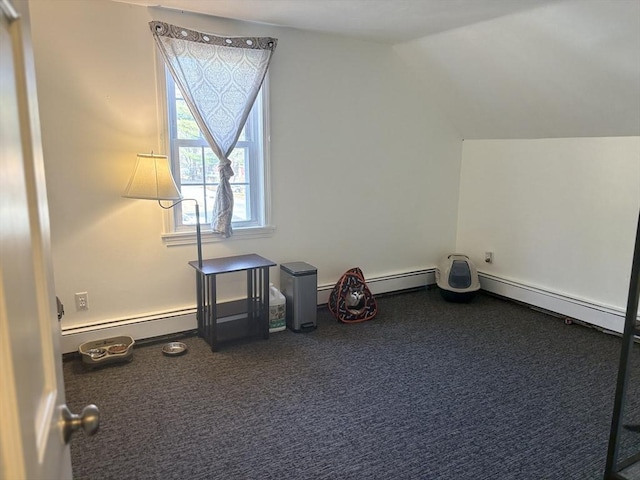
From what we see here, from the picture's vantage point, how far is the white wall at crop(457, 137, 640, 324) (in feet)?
11.6

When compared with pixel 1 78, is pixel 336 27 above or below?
above

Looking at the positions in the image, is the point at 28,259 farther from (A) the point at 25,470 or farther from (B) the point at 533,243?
(B) the point at 533,243

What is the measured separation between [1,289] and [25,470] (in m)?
0.24

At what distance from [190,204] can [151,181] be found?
0.56m

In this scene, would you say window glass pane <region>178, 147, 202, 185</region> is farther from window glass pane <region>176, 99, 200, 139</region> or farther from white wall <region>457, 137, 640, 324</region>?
white wall <region>457, 137, 640, 324</region>

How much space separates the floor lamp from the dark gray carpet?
1.07m

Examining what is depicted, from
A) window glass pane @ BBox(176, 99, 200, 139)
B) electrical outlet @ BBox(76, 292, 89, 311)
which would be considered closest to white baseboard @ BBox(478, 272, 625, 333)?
window glass pane @ BBox(176, 99, 200, 139)

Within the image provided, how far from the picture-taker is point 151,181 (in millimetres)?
2939

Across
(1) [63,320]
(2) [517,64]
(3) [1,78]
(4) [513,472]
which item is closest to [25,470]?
(3) [1,78]

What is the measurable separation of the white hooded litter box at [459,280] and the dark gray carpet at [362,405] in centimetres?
52

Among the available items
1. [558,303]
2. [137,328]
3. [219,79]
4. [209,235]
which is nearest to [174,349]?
[137,328]

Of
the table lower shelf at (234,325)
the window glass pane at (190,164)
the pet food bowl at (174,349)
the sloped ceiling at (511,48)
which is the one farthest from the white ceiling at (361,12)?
the pet food bowl at (174,349)

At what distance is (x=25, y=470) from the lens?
2.01 feet

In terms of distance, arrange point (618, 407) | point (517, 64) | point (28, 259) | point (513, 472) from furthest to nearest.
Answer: point (517, 64), point (513, 472), point (618, 407), point (28, 259)
